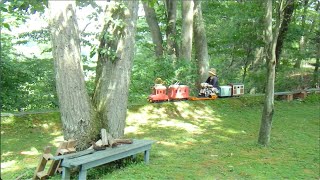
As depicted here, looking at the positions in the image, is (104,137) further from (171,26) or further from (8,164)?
(171,26)

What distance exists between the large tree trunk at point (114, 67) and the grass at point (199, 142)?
3.18 feet

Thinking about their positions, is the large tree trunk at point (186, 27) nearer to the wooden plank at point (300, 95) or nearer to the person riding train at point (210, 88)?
the person riding train at point (210, 88)

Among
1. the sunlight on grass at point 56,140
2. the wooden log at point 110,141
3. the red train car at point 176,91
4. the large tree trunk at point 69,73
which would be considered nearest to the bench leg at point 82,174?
the large tree trunk at point 69,73

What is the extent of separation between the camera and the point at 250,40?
54.0ft

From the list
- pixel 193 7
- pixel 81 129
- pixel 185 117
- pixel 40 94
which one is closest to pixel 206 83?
pixel 185 117

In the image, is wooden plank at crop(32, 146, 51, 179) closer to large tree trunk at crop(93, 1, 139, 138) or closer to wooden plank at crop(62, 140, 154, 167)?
wooden plank at crop(62, 140, 154, 167)

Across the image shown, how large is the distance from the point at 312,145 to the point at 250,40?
27.2 feet

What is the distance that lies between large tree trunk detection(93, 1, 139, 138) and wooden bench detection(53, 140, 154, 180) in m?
0.58

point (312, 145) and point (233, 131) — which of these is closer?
point (312, 145)

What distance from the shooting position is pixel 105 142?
20.8 ft

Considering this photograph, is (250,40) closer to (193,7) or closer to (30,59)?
(193,7)

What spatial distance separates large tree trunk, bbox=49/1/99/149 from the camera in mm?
6016

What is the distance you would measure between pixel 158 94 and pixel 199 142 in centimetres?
351

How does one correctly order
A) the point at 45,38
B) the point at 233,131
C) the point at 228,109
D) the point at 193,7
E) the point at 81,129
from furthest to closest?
the point at 193,7 → the point at 228,109 → the point at 45,38 → the point at 233,131 → the point at 81,129
